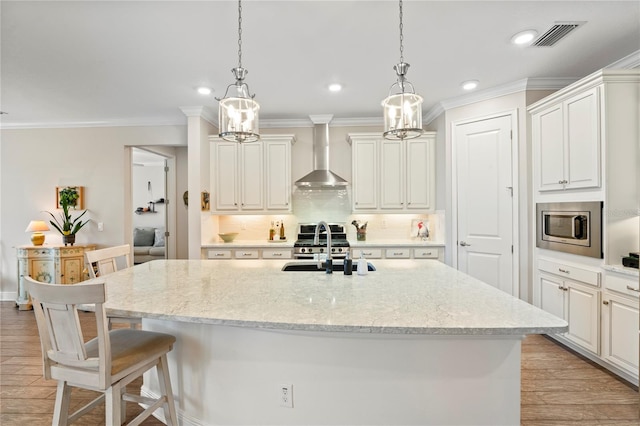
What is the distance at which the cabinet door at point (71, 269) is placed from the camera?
4.41m

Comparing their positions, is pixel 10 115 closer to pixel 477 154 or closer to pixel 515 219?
pixel 477 154

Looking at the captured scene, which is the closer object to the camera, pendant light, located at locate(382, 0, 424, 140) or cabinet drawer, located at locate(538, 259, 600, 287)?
pendant light, located at locate(382, 0, 424, 140)

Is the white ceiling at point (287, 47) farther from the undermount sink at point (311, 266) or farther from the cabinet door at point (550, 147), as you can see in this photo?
the undermount sink at point (311, 266)

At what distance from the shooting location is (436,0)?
2.11m

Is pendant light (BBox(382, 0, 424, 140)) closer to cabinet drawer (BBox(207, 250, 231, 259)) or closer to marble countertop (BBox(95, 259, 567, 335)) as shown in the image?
marble countertop (BBox(95, 259, 567, 335))

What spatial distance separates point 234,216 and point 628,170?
456 cm

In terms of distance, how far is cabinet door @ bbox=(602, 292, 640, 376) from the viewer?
2.33m

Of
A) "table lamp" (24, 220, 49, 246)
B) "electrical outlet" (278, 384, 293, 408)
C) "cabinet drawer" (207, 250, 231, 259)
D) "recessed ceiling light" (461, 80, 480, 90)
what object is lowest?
"electrical outlet" (278, 384, 293, 408)

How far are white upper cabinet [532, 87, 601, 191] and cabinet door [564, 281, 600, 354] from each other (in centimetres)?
91

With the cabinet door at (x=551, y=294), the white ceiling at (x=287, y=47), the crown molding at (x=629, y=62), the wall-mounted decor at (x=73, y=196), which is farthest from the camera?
the wall-mounted decor at (x=73, y=196)

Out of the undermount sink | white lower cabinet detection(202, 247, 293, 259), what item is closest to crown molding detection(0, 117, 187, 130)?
white lower cabinet detection(202, 247, 293, 259)

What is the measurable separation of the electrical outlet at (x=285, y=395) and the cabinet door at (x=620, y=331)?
2.53 meters

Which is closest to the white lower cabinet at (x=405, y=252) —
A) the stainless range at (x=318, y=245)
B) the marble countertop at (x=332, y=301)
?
the stainless range at (x=318, y=245)

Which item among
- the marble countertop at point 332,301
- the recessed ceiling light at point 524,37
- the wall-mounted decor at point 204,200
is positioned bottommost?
the marble countertop at point 332,301
